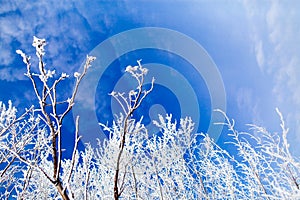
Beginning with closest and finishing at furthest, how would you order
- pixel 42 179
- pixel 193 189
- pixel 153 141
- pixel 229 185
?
pixel 42 179 < pixel 229 185 < pixel 193 189 < pixel 153 141

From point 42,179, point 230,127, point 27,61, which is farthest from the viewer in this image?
point 42,179

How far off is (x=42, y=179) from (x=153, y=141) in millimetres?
4509

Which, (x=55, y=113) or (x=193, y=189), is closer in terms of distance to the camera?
(x=55, y=113)

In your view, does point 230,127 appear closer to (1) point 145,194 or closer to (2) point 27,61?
(1) point 145,194

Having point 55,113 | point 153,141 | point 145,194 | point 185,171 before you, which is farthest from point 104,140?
point 55,113

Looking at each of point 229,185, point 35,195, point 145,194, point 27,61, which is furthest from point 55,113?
point 145,194

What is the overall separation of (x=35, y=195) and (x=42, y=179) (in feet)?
1.50

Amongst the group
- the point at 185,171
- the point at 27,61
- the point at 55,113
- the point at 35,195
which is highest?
the point at 185,171

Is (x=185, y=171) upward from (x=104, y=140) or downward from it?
downward

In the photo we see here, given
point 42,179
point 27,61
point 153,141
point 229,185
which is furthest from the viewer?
point 153,141

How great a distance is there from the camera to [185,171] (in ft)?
34.7

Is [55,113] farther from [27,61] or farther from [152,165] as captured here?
[152,165]

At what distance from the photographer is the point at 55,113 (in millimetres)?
1502

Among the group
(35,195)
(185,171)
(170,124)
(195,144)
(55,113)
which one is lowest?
(55,113)
